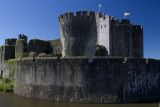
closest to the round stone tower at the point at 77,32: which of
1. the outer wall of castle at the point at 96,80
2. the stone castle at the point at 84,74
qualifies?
the stone castle at the point at 84,74

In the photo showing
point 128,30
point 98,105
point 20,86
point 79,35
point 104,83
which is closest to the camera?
point 98,105

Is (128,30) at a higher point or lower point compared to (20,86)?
higher

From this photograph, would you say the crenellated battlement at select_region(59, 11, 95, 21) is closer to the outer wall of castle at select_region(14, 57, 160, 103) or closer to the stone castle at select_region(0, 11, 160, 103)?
the stone castle at select_region(0, 11, 160, 103)

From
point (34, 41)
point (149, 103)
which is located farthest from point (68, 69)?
point (34, 41)

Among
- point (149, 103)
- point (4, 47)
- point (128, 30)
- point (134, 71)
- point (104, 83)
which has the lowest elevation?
point (149, 103)

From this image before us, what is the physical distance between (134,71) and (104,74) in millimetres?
2267

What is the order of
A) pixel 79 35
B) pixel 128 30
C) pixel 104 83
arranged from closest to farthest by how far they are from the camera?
pixel 104 83 < pixel 79 35 < pixel 128 30

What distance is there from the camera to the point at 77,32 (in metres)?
16.1

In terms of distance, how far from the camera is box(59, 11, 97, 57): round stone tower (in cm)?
1614

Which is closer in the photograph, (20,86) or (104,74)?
(104,74)

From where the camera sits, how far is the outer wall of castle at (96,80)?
12.0 m

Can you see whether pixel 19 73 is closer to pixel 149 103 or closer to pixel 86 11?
pixel 86 11

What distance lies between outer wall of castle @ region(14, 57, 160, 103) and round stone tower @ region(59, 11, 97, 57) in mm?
3616

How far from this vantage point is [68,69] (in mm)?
12492
